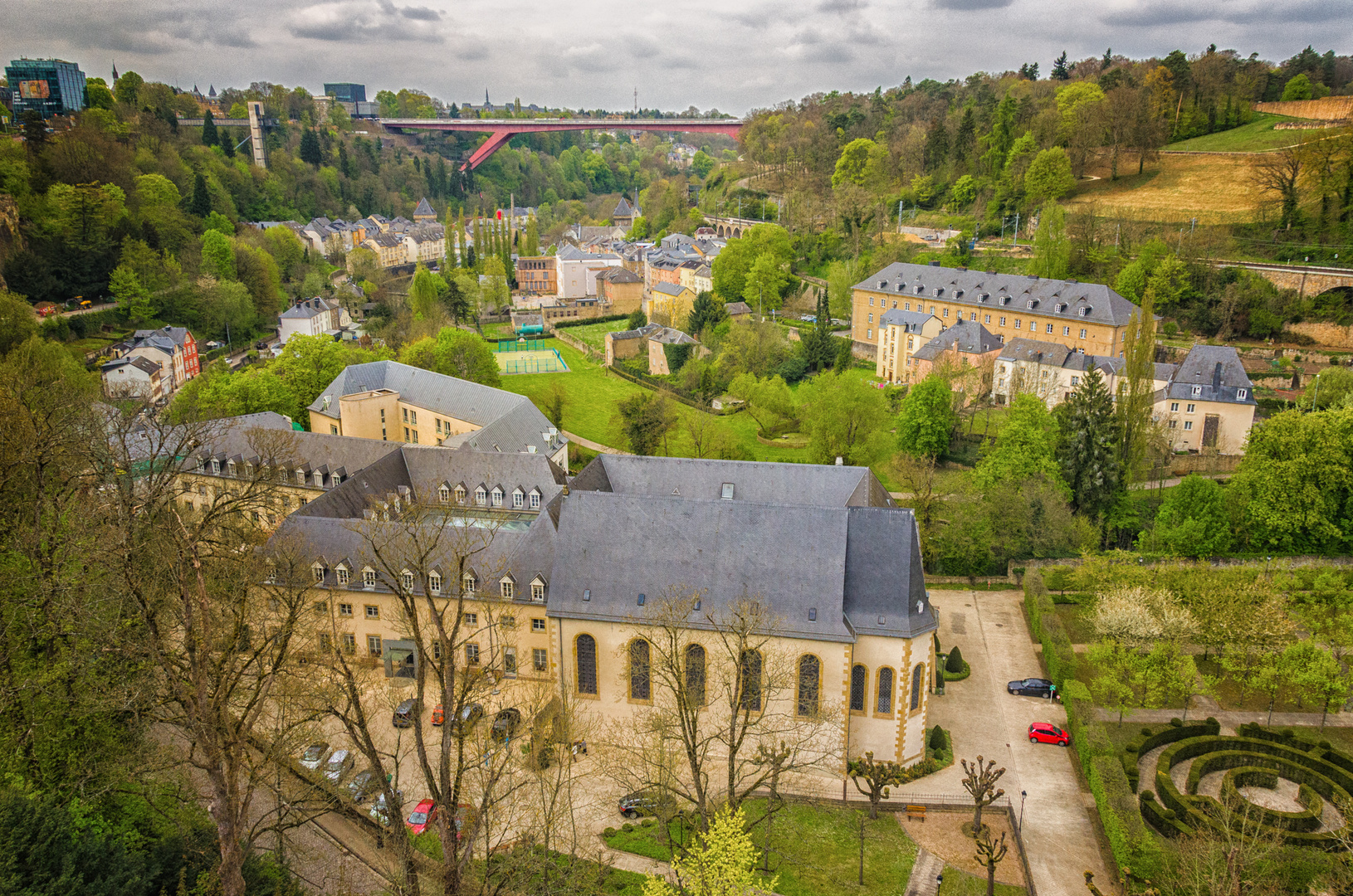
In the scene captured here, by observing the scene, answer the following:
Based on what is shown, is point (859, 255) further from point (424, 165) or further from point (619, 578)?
point (424, 165)

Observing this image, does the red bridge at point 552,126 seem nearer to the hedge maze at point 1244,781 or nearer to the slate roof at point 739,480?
the slate roof at point 739,480

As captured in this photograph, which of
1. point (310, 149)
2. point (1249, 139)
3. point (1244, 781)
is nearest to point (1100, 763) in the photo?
point (1244, 781)

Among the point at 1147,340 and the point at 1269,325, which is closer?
the point at 1147,340

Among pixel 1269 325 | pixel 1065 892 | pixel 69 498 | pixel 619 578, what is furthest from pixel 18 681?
pixel 1269 325

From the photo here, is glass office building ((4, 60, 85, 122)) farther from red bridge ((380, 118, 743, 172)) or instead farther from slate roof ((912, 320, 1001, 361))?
slate roof ((912, 320, 1001, 361))

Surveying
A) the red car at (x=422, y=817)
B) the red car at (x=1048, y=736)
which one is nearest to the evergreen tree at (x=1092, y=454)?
the red car at (x=1048, y=736)

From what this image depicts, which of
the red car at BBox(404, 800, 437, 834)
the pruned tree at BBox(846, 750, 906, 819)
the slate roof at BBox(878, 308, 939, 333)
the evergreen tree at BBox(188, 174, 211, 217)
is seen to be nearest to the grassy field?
the slate roof at BBox(878, 308, 939, 333)
